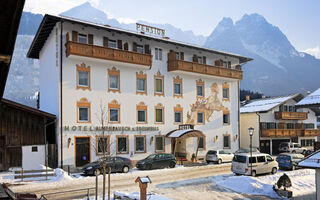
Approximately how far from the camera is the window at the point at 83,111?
29047 mm

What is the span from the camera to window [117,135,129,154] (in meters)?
31.0

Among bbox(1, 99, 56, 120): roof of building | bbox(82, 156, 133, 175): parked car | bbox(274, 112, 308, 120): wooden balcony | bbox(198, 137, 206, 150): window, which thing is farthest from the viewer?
bbox(274, 112, 308, 120): wooden balcony

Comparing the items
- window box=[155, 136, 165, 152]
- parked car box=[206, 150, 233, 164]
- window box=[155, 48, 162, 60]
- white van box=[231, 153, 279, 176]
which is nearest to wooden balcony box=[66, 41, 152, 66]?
window box=[155, 48, 162, 60]

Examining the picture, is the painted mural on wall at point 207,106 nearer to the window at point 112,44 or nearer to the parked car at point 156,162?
the parked car at point 156,162

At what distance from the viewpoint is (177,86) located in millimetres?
36469

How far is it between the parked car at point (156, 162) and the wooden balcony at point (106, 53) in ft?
31.2

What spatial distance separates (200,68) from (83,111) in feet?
48.6

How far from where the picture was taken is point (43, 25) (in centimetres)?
2850

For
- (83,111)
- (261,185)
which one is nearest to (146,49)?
(83,111)

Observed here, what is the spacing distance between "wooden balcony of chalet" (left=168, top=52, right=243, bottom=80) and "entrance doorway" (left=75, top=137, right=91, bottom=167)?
41.0 ft

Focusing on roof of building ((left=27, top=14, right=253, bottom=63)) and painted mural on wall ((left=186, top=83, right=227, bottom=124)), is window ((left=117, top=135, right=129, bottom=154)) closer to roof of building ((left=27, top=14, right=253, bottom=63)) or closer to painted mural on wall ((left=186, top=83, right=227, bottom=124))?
painted mural on wall ((left=186, top=83, right=227, bottom=124))

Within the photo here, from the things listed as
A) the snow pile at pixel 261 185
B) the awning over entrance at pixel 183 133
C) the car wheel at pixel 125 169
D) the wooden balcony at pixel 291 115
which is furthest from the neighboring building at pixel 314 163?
the wooden balcony at pixel 291 115

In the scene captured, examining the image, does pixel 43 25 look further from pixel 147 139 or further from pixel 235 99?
pixel 235 99

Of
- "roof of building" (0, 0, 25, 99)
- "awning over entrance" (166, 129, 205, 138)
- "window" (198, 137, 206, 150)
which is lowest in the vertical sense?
"window" (198, 137, 206, 150)
